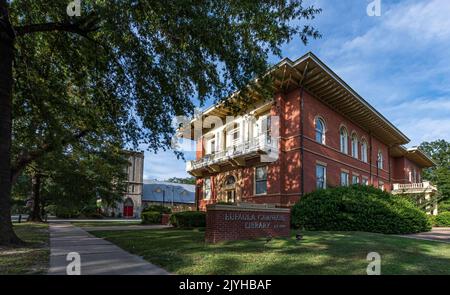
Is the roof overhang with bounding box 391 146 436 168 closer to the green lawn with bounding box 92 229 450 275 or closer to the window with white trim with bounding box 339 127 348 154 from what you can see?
the window with white trim with bounding box 339 127 348 154

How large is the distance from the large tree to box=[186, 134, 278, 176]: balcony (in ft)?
30.2

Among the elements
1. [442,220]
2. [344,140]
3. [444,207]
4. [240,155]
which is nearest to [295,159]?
[240,155]

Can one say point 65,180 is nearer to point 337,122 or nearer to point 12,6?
point 12,6

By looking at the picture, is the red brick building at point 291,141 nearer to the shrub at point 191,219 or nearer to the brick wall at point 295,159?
the brick wall at point 295,159

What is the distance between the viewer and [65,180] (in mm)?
29609

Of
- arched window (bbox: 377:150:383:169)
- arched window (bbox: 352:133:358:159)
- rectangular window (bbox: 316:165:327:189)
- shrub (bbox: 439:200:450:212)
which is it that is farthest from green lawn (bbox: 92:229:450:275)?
shrub (bbox: 439:200:450:212)

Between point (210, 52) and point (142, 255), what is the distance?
608cm

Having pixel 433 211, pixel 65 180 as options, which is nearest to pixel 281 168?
pixel 65 180

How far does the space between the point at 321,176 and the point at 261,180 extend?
13.4 feet

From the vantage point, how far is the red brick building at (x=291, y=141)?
22.0 meters

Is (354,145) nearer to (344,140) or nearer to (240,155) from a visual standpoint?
(344,140)

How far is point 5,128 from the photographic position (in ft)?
35.7

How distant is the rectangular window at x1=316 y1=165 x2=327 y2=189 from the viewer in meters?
23.7

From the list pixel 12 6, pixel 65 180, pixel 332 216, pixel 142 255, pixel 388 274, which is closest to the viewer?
pixel 388 274
